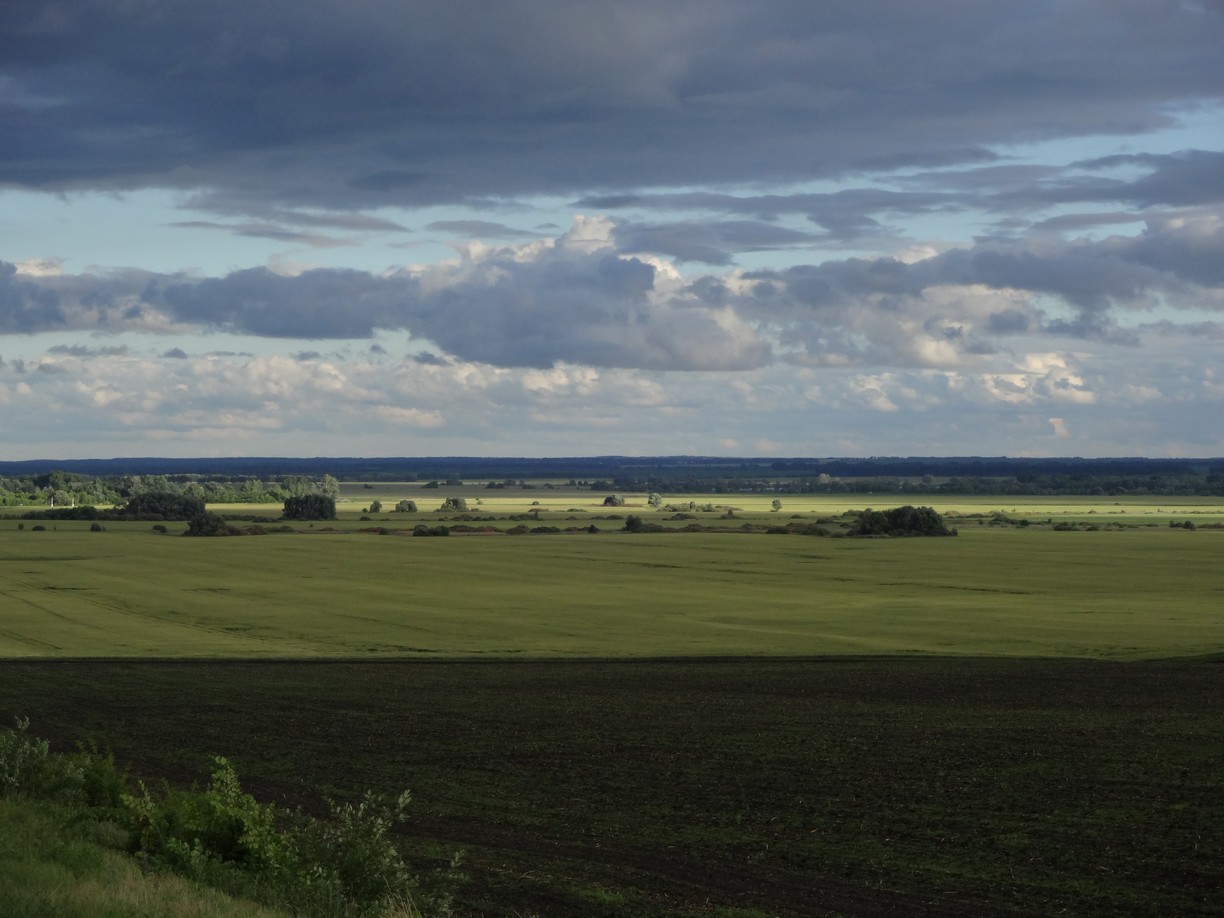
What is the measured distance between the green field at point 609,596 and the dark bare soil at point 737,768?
26.3ft

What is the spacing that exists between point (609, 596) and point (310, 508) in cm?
9463

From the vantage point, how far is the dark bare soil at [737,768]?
1599cm

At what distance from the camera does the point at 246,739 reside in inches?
1050

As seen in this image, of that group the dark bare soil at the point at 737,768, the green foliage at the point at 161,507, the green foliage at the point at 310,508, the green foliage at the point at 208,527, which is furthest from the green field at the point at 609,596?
the green foliage at the point at 310,508

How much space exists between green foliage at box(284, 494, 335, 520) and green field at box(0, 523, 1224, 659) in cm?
3870

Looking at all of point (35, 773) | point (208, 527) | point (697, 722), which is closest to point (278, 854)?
point (35, 773)

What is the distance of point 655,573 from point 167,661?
145ft

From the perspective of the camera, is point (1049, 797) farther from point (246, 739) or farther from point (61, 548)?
point (61, 548)

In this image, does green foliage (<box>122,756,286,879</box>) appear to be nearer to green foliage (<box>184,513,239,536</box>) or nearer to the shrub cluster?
the shrub cluster

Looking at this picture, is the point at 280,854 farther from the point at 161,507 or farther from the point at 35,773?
the point at 161,507

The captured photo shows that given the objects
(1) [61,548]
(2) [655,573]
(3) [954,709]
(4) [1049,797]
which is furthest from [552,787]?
(1) [61,548]

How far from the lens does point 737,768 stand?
23.5 meters

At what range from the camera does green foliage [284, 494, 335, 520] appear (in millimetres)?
155375

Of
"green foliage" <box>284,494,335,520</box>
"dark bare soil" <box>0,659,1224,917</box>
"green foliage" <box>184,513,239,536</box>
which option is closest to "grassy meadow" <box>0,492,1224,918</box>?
"dark bare soil" <box>0,659,1224,917</box>
